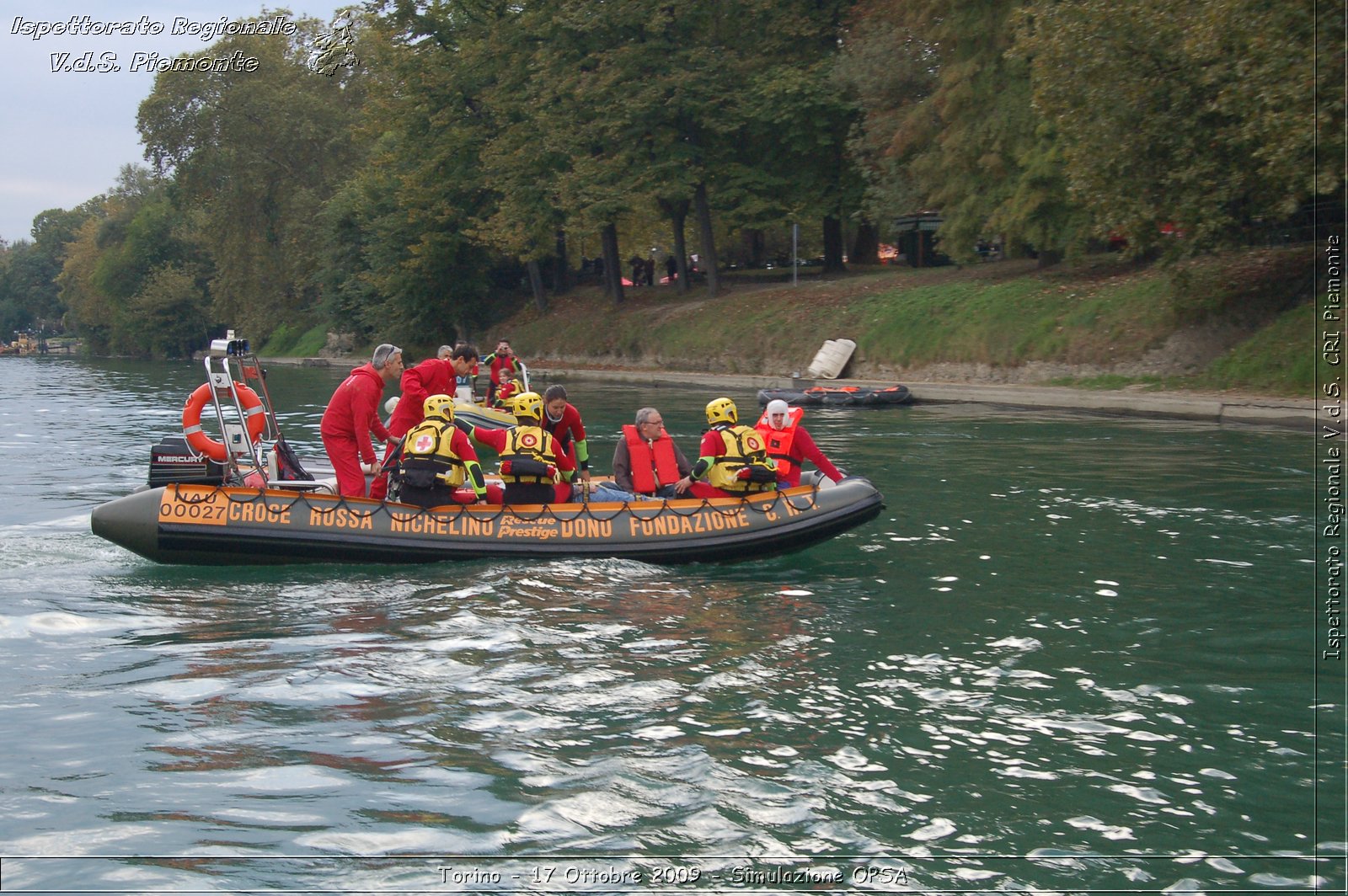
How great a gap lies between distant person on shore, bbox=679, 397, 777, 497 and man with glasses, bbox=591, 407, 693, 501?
0.39m

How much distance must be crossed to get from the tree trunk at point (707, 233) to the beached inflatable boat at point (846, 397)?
42.9 feet

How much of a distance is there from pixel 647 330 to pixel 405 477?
98.8 ft

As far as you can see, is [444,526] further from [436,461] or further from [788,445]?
[788,445]

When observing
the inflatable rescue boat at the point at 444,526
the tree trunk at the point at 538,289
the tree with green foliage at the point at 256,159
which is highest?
the tree with green foliage at the point at 256,159

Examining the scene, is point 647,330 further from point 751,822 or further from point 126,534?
point 751,822

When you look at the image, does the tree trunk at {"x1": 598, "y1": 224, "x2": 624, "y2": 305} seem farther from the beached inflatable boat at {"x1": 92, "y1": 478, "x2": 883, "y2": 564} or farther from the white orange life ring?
the beached inflatable boat at {"x1": 92, "y1": 478, "x2": 883, "y2": 564}

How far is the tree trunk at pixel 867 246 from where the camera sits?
142ft

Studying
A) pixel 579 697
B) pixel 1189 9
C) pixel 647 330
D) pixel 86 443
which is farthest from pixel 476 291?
pixel 579 697

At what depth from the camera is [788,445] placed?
40.4ft

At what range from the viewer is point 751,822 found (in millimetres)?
6086

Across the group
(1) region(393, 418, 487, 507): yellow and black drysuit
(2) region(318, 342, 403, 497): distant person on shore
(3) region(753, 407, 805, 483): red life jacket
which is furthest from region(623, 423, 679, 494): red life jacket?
(2) region(318, 342, 403, 497): distant person on shore

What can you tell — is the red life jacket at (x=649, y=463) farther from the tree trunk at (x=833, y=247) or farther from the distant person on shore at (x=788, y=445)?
the tree trunk at (x=833, y=247)

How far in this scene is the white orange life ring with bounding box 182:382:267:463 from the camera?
11.9 metres

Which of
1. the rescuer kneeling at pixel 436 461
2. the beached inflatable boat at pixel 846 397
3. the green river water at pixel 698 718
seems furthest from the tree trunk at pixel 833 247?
the rescuer kneeling at pixel 436 461
